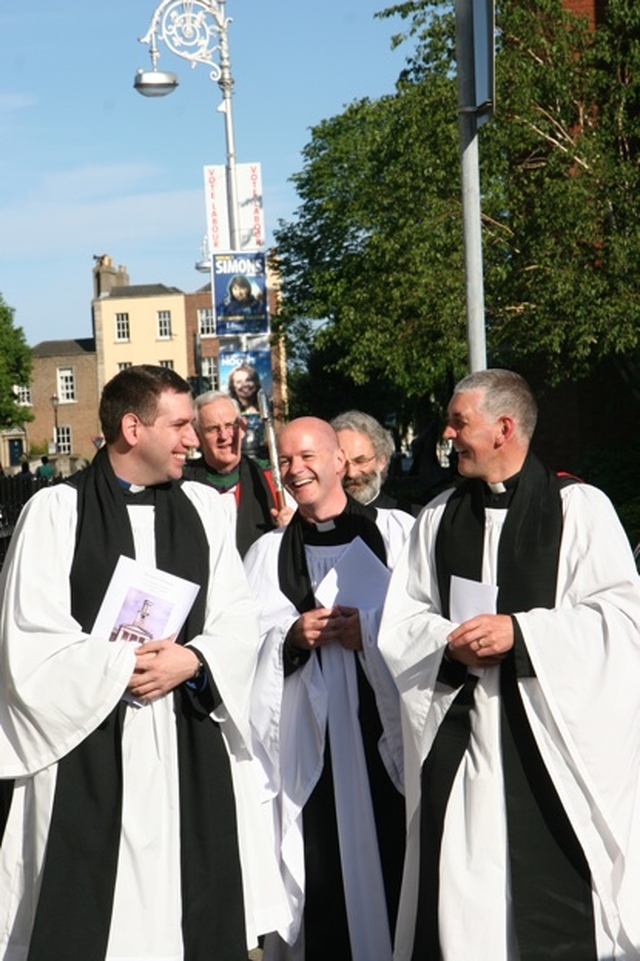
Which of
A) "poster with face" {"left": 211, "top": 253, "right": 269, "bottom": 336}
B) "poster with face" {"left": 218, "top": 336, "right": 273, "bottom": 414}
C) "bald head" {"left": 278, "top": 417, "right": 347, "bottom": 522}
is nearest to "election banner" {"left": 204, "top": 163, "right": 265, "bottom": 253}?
"poster with face" {"left": 211, "top": 253, "right": 269, "bottom": 336}

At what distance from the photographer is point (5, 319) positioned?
74.8 meters

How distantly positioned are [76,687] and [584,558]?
68.2 inches

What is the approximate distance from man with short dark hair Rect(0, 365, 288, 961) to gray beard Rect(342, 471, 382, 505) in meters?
1.46

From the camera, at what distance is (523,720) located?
4.94m

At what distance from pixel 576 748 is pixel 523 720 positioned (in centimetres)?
19

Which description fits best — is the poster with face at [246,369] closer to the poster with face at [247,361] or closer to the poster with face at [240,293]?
the poster with face at [247,361]

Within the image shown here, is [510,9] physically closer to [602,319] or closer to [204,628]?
[602,319]

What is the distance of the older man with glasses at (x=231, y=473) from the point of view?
761 cm

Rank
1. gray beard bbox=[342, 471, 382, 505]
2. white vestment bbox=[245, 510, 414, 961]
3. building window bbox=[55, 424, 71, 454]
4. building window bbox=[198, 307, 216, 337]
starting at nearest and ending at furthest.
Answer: white vestment bbox=[245, 510, 414, 961] → gray beard bbox=[342, 471, 382, 505] → building window bbox=[198, 307, 216, 337] → building window bbox=[55, 424, 71, 454]

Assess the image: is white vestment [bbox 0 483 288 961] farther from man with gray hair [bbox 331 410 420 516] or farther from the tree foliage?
the tree foliage

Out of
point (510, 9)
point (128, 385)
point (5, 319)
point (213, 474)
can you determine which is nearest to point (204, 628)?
point (128, 385)

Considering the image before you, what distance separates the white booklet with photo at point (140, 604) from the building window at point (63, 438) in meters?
91.3

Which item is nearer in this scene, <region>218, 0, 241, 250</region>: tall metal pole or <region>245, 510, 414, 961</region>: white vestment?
<region>245, 510, 414, 961</region>: white vestment

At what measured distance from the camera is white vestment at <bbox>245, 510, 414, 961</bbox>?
18.9ft
